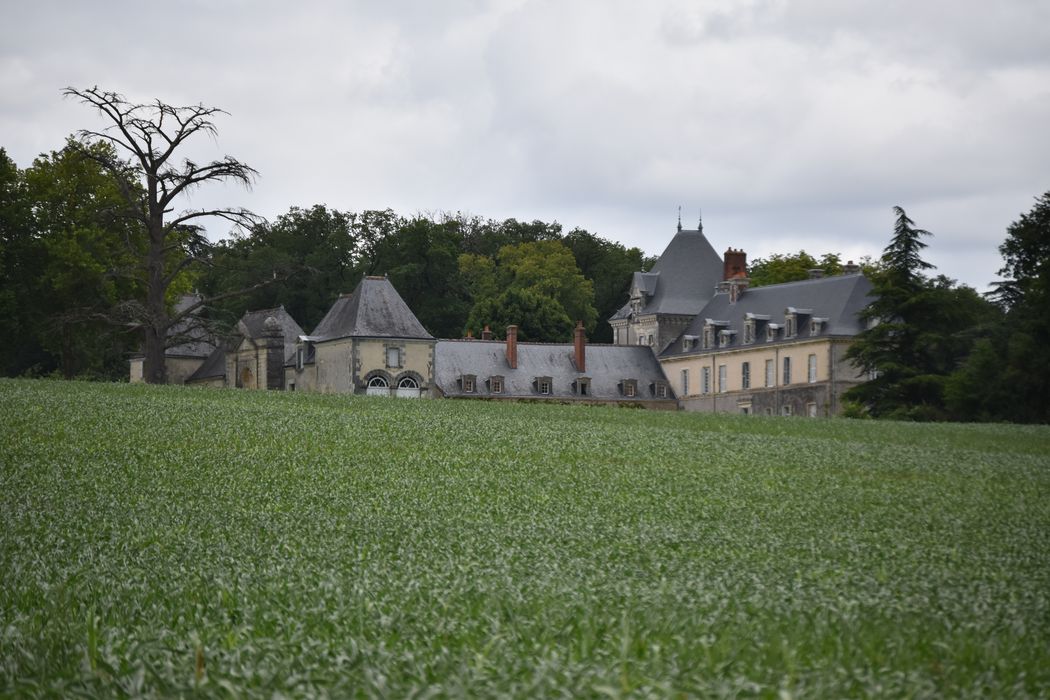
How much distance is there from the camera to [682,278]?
98125mm

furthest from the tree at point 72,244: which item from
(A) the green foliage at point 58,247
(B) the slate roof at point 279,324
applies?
(B) the slate roof at point 279,324

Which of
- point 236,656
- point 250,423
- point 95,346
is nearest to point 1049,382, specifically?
point 250,423

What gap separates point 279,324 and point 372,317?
1100cm

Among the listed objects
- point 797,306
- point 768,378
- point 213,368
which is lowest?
point 768,378

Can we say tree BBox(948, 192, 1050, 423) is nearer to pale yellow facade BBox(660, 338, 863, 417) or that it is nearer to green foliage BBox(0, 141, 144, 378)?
pale yellow facade BBox(660, 338, 863, 417)

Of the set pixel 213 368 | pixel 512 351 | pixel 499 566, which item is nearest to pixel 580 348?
pixel 512 351

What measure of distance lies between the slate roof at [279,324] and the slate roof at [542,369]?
9.62 metres

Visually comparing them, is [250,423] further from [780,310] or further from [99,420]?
[780,310]

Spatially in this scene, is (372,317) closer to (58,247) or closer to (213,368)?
(213,368)

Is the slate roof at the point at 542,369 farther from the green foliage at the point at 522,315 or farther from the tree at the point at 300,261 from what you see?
the tree at the point at 300,261

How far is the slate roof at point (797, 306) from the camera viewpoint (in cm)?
8112

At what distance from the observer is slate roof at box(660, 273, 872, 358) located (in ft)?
266

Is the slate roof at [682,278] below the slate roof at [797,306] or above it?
above

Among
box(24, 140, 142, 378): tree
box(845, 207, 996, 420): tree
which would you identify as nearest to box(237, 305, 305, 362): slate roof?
box(24, 140, 142, 378): tree
